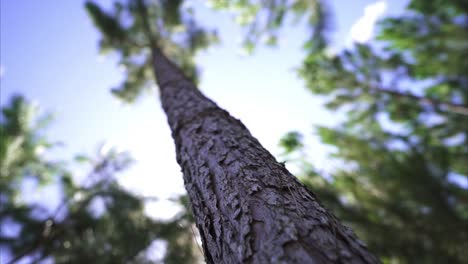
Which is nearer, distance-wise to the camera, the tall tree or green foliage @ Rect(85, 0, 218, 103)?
the tall tree

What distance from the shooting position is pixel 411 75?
698cm

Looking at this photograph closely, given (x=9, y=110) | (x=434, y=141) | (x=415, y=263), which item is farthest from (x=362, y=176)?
(x=9, y=110)

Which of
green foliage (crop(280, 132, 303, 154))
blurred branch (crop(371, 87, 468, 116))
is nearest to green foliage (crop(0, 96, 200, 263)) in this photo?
green foliage (crop(280, 132, 303, 154))

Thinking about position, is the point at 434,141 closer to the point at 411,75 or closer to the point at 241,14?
the point at 411,75

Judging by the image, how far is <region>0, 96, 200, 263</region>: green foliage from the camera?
4641mm

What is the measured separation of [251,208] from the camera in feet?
3.43

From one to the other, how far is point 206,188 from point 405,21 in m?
6.89

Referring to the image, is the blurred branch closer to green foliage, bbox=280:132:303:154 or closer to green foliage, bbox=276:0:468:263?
green foliage, bbox=276:0:468:263

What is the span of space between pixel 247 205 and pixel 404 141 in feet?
19.6

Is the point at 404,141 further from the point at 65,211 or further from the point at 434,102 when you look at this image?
the point at 65,211

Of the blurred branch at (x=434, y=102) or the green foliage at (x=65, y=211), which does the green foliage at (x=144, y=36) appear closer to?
the green foliage at (x=65, y=211)

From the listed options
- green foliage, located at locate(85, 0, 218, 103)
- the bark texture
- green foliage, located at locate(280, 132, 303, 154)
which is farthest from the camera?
green foliage, located at locate(85, 0, 218, 103)

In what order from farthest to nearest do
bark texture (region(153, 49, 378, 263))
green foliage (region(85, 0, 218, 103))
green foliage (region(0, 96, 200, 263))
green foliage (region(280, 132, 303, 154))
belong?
green foliage (region(85, 0, 218, 103)), green foliage (region(0, 96, 200, 263)), green foliage (region(280, 132, 303, 154)), bark texture (region(153, 49, 378, 263))

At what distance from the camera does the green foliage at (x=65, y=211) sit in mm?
4641
